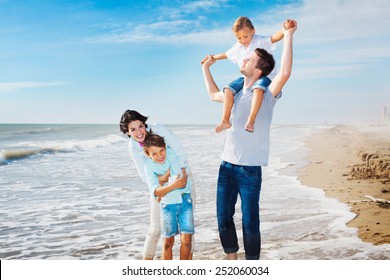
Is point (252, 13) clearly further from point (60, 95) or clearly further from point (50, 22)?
point (60, 95)

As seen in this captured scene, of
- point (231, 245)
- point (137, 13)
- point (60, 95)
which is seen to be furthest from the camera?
point (60, 95)

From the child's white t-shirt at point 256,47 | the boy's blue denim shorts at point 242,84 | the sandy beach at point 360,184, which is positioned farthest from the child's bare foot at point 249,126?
the sandy beach at point 360,184

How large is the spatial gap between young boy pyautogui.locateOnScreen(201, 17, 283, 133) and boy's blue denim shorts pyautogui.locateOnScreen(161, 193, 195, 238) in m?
0.34

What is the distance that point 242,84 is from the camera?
6.15 feet

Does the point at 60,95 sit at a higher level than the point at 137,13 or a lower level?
lower

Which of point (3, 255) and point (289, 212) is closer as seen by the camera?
point (3, 255)

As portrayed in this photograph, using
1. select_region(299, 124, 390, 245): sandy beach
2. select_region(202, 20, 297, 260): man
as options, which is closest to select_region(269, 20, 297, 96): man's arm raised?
select_region(202, 20, 297, 260): man

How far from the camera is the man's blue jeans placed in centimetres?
178

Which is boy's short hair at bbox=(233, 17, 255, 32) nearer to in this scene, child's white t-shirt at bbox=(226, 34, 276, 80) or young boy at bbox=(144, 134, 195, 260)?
child's white t-shirt at bbox=(226, 34, 276, 80)

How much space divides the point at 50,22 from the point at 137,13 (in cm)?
62

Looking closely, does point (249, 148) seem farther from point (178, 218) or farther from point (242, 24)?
point (242, 24)
